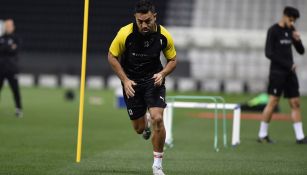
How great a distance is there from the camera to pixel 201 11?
44.2 meters

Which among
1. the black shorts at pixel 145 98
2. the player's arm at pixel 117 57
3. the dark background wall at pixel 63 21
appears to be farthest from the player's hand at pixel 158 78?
the dark background wall at pixel 63 21

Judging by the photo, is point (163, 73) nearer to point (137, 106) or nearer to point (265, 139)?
point (137, 106)

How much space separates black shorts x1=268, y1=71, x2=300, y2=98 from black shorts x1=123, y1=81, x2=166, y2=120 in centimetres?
481

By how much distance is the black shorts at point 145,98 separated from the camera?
9695 millimetres

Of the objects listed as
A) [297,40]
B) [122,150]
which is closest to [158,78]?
[122,150]

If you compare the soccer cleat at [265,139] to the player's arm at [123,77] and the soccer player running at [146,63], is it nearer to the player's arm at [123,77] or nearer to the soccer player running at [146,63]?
the soccer player running at [146,63]

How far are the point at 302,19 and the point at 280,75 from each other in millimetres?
28282

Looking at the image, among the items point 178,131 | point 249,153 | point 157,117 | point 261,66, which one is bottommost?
point 261,66

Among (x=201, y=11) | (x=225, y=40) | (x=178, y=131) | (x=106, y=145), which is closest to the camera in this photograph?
(x=106, y=145)

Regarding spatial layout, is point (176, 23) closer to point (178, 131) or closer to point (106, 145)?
point (178, 131)

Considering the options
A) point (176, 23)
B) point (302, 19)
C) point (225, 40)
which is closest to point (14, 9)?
point (176, 23)

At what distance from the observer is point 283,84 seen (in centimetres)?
1444

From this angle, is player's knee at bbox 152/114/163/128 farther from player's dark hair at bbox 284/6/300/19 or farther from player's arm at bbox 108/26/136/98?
player's dark hair at bbox 284/6/300/19

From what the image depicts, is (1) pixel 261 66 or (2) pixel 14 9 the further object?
(2) pixel 14 9
